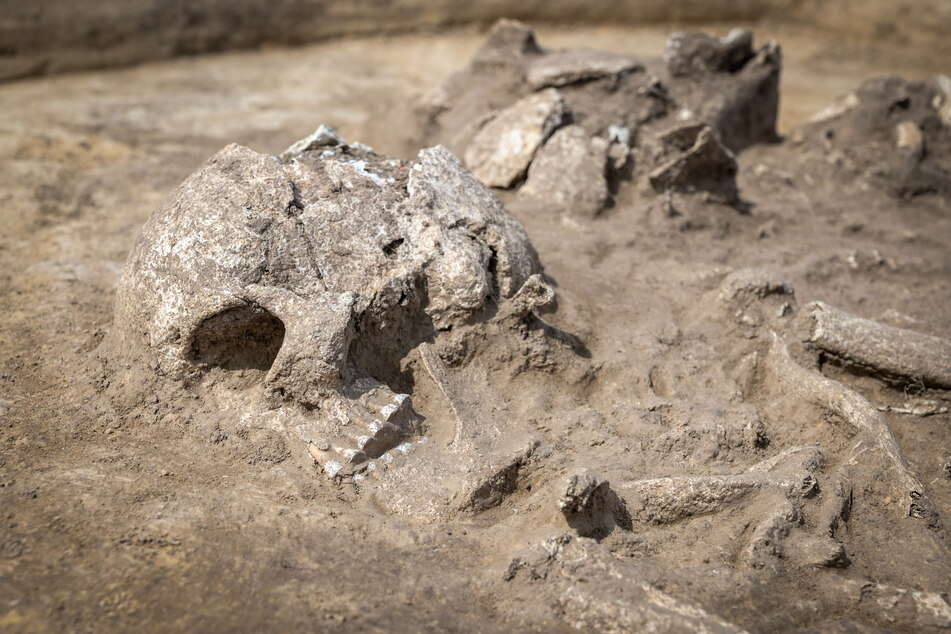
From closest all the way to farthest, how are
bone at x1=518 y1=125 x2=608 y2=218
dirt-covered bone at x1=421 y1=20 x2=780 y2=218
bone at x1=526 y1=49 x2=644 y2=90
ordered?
bone at x1=518 y1=125 x2=608 y2=218 → dirt-covered bone at x1=421 y1=20 x2=780 y2=218 → bone at x1=526 y1=49 x2=644 y2=90

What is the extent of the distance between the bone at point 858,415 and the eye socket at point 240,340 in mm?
2049

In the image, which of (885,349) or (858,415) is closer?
(858,415)

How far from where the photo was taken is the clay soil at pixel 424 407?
2.15m

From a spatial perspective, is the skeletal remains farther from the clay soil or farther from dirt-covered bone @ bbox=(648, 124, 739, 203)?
dirt-covered bone @ bbox=(648, 124, 739, 203)

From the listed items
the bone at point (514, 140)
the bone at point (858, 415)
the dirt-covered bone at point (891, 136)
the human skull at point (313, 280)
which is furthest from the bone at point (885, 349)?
the dirt-covered bone at point (891, 136)

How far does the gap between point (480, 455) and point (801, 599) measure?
1.09 metres

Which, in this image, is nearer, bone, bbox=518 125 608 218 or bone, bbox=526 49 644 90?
bone, bbox=518 125 608 218

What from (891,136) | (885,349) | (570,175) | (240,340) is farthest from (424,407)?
(891,136)

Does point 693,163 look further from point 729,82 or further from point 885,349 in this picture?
point 885,349

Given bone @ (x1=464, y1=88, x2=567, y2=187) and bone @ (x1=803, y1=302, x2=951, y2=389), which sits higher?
bone @ (x1=464, y1=88, x2=567, y2=187)

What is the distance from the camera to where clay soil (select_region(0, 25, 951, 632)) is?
84.6 inches

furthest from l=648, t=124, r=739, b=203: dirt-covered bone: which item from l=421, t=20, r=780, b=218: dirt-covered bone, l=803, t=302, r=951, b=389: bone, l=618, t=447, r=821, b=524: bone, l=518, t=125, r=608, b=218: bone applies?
l=618, t=447, r=821, b=524: bone

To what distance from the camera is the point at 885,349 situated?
3250 mm

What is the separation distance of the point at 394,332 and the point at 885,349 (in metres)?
2.06
